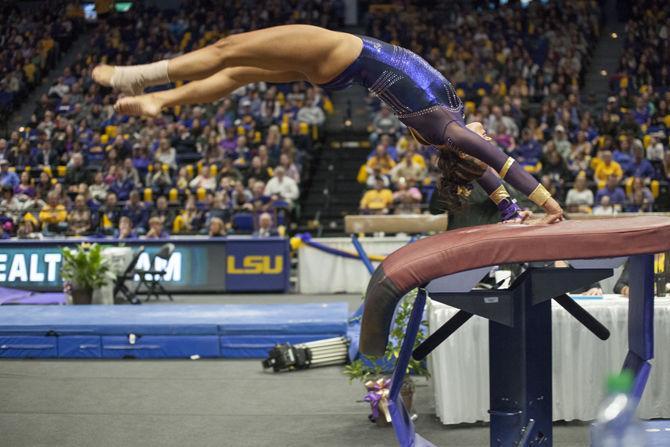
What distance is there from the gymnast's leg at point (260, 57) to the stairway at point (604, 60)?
13.0 metres

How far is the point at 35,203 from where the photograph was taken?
48.8ft

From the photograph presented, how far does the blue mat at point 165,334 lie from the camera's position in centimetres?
828

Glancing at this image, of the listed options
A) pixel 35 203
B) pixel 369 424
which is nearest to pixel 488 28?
pixel 35 203

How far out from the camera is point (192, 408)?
634 cm

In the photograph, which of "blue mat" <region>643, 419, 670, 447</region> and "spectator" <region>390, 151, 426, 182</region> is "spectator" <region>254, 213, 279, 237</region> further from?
"blue mat" <region>643, 419, 670, 447</region>

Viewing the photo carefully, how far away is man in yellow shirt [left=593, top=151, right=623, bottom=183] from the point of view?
13.3 m

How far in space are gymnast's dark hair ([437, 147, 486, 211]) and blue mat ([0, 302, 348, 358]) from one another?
362 cm

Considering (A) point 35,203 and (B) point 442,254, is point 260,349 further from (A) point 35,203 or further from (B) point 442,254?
(A) point 35,203

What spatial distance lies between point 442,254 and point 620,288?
3547mm

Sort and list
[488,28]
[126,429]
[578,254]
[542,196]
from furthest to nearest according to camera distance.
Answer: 1. [488,28]
2. [126,429]
3. [542,196]
4. [578,254]

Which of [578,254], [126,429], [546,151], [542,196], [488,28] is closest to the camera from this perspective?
[578,254]

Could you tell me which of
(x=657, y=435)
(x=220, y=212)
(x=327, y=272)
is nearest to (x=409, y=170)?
(x=327, y=272)

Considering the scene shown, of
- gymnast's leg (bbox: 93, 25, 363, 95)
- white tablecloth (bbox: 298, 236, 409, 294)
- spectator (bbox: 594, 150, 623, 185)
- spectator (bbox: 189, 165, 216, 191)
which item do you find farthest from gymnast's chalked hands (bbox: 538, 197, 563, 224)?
spectator (bbox: 189, 165, 216, 191)

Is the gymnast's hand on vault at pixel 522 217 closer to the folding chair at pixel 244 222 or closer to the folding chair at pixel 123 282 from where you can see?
the folding chair at pixel 123 282
